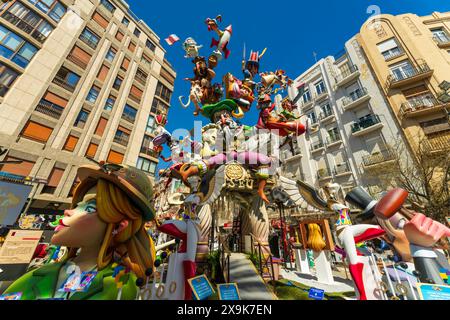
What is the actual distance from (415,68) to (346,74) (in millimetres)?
4849

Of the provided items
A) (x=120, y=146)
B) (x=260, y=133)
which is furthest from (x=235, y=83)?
(x=120, y=146)

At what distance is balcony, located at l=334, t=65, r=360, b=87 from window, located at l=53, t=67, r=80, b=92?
2320 cm

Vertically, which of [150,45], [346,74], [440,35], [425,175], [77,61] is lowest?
[425,175]

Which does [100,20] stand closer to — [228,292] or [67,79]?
[67,79]

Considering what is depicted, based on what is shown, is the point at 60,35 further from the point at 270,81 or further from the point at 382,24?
the point at 382,24

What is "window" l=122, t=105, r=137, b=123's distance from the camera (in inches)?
676

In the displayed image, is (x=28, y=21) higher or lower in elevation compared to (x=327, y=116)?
higher

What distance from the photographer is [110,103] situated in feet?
54.3

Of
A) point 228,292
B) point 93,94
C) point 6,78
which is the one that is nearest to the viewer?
point 228,292

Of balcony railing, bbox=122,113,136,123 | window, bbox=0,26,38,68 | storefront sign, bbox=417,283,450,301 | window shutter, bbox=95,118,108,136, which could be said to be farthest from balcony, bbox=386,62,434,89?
window, bbox=0,26,38,68

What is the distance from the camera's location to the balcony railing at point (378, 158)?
12.5 metres

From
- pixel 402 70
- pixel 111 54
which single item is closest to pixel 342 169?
pixel 402 70

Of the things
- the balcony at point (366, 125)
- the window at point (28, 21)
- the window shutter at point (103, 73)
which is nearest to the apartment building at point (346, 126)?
the balcony at point (366, 125)
